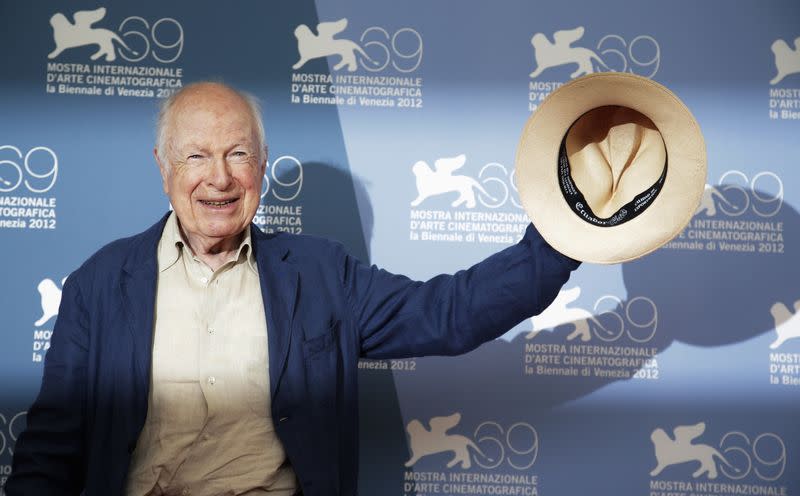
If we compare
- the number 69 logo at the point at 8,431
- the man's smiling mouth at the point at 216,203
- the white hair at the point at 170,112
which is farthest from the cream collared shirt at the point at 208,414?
the number 69 logo at the point at 8,431

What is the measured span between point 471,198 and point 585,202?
0.84 metres

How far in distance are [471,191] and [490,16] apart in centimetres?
55

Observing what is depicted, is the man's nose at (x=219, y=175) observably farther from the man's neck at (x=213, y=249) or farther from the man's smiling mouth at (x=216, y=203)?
Answer: the man's neck at (x=213, y=249)

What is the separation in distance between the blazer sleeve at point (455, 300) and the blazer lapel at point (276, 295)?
15 cm

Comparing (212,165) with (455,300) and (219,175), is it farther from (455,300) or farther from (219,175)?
(455,300)

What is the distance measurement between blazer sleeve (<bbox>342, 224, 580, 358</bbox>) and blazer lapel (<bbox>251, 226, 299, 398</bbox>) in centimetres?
15

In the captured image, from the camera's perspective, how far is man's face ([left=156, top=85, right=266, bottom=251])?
214 centimetres

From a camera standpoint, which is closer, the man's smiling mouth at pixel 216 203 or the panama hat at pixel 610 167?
the panama hat at pixel 610 167

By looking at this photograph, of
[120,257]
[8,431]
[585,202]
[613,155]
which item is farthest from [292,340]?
[8,431]

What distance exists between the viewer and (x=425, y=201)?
2.79m

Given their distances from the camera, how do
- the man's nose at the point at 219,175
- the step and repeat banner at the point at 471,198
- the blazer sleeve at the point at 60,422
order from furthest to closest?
the step and repeat banner at the point at 471,198, the man's nose at the point at 219,175, the blazer sleeve at the point at 60,422

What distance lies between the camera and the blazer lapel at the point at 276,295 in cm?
207

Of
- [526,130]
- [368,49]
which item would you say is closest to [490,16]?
[368,49]

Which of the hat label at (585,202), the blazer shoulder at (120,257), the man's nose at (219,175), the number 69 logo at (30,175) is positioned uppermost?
the number 69 logo at (30,175)
